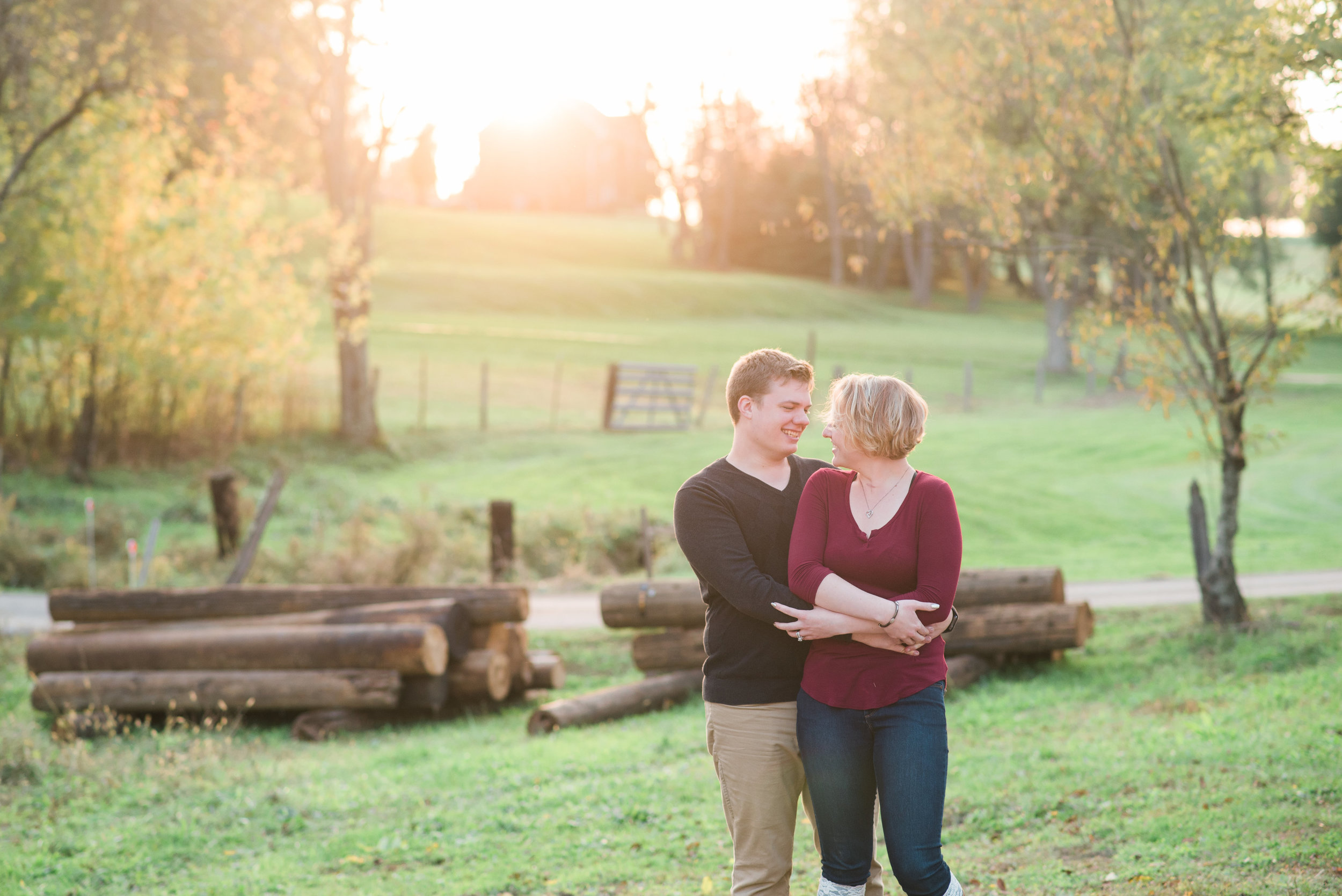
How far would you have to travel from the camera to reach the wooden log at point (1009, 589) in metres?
9.55

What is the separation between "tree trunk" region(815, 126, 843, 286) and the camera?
62294 millimetres

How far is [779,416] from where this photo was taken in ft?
12.2

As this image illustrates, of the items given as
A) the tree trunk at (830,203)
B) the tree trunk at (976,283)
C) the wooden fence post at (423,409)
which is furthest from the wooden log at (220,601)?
the tree trunk at (976,283)

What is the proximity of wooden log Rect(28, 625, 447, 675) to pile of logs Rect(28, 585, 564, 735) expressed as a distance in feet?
0.03

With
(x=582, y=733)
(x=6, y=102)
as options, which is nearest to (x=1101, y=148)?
(x=582, y=733)

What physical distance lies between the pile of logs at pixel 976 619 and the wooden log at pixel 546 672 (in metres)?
0.92

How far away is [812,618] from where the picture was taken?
350 cm

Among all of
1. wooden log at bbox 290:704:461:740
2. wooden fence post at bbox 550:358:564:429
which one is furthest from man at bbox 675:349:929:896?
wooden fence post at bbox 550:358:564:429

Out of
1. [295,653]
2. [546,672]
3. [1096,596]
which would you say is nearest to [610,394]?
[1096,596]

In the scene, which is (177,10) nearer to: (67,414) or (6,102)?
(6,102)

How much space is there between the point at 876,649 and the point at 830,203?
65080 millimetres

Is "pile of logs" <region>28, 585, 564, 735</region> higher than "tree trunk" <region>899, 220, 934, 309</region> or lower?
lower

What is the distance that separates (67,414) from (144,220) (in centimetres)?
407

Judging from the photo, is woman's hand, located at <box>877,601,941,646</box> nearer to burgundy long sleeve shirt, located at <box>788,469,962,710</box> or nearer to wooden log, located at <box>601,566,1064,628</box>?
burgundy long sleeve shirt, located at <box>788,469,962,710</box>
